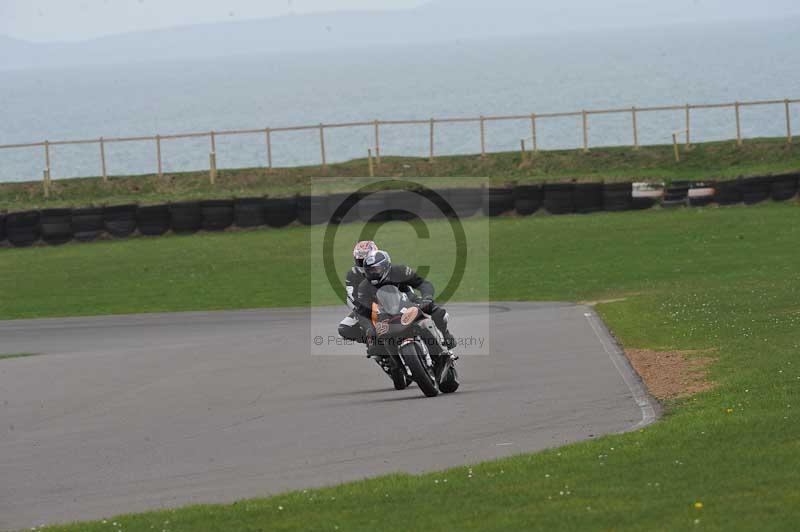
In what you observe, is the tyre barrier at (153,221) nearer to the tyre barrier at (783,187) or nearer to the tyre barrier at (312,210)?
the tyre barrier at (312,210)

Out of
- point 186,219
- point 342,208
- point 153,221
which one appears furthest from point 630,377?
point 153,221

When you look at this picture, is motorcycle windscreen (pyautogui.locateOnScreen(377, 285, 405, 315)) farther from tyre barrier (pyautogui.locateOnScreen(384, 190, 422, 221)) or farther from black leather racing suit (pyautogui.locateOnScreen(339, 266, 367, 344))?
tyre barrier (pyautogui.locateOnScreen(384, 190, 422, 221))

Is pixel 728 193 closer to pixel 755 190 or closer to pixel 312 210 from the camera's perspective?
pixel 755 190

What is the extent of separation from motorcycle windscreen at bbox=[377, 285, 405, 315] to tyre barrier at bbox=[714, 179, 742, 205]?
25619 millimetres

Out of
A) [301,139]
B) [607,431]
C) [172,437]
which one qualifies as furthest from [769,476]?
[301,139]

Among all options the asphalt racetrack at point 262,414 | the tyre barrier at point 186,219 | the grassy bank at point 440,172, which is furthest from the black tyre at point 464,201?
the asphalt racetrack at point 262,414

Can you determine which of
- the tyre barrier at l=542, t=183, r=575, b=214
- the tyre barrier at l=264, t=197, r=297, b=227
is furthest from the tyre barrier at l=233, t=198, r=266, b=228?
the tyre barrier at l=542, t=183, r=575, b=214

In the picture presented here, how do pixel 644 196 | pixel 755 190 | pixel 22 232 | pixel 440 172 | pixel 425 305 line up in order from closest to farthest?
pixel 425 305
pixel 755 190
pixel 22 232
pixel 644 196
pixel 440 172

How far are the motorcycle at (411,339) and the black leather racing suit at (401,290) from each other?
0.38ft

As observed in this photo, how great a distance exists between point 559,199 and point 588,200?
33.6 inches

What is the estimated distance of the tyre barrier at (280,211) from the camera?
128 feet

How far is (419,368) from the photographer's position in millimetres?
14203

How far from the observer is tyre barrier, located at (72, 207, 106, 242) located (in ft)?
127

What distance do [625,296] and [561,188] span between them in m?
14.3
